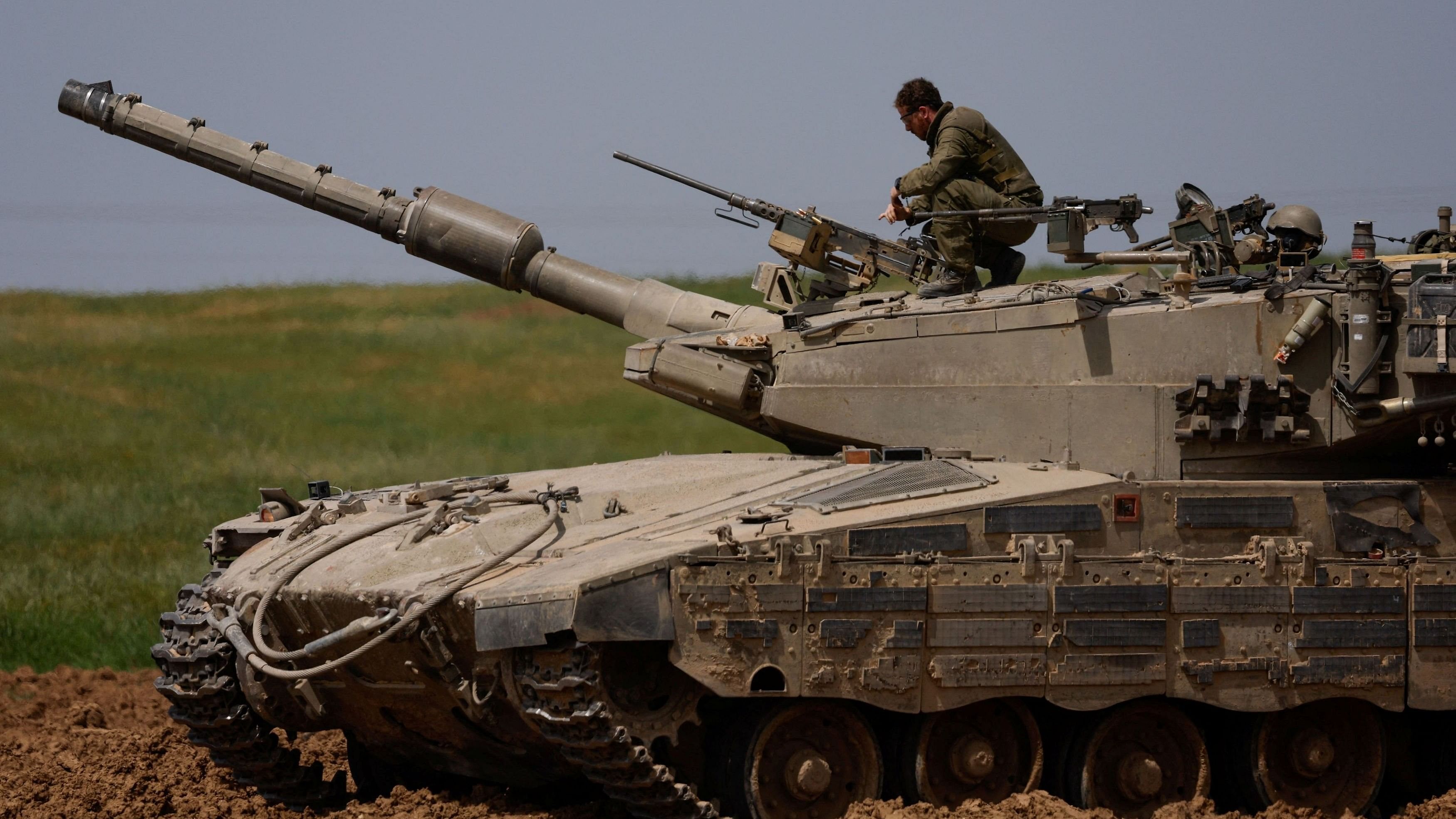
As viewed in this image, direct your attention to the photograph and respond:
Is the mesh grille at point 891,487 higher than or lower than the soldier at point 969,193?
lower

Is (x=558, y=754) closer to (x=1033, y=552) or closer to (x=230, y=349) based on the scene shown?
(x=1033, y=552)

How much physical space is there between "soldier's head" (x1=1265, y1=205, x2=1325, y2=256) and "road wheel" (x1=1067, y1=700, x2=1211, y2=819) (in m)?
3.70

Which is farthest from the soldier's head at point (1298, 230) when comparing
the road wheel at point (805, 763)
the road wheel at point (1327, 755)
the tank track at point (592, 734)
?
the tank track at point (592, 734)

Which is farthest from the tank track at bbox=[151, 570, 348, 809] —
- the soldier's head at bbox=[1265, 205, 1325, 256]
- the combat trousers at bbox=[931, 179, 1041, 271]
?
the soldier's head at bbox=[1265, 205, 1325, 256]

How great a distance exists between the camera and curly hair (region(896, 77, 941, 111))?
14234 millimetres

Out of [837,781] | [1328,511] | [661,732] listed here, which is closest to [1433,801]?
[1328,511]

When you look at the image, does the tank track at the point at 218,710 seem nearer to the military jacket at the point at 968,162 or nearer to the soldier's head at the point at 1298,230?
the military jacket at the point at 968,162

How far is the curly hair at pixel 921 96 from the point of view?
14.2 meters

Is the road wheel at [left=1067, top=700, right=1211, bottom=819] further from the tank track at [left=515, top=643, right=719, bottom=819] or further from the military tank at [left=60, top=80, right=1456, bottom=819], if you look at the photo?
the tank track at [left=515, top=643, right=719, bottom=819]

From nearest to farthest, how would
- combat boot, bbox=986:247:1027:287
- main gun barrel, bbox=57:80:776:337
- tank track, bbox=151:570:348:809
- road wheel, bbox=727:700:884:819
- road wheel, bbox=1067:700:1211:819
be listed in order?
1. road wheel, bbox=727:700:884:819
2. road wheel, bbox=1067:700:1211:819
3. tank track, bbox=151:570:348:809
4. combat boot, bbox=986:247:1027:287
5. main gun barrel, bbox=57:80:776:337

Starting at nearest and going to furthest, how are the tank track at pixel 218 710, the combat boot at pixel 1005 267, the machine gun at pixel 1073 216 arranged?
the tank track at pixel 218 710, the machine gun at pixel 1073 216, the combat boot at pixel 1005 267

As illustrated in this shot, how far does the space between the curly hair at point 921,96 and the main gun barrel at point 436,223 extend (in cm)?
204

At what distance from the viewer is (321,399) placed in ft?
78.2

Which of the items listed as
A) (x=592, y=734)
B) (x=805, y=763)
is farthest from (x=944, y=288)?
(x=592, y=734)
